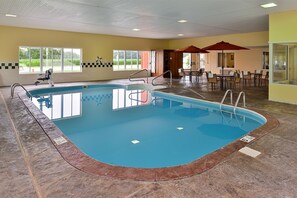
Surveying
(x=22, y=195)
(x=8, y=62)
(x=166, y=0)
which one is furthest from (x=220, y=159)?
(x=8, y=62)

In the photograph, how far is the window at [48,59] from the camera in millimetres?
11048

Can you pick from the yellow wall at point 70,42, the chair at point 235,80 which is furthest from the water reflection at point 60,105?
the chair at point 235,80

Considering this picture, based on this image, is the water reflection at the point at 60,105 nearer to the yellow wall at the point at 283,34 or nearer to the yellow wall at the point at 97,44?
the yellow wall at the point at 97,44

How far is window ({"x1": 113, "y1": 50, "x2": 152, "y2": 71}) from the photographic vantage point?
14.4 m

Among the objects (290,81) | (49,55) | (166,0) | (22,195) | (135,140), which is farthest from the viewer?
(49,55)

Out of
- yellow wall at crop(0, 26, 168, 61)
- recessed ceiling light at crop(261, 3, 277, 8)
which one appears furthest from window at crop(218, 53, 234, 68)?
recessed ceiling light at crop(261, 3, 277, 8)

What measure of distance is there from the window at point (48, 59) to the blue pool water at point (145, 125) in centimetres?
258

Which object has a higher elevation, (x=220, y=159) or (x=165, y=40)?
(x=165, y=40)

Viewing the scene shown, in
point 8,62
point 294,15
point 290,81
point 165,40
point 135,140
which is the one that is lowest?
point 135,140

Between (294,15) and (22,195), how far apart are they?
292 inches

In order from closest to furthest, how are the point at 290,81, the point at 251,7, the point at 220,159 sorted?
1. the point at 220,159
2. the point at 251,7
3. the point at 290,81

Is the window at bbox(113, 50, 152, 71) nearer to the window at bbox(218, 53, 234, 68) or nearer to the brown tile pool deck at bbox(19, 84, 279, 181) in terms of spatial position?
the window at bbox(218, 53, 234, 68)

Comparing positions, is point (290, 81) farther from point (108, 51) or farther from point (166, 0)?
point (108, 51)

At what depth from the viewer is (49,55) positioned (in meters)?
11.7
